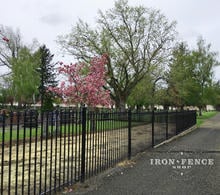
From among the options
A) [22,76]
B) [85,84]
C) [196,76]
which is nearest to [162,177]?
[85,84]

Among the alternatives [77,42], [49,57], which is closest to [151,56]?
[77,42]

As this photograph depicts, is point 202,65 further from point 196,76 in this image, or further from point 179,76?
point 179,76

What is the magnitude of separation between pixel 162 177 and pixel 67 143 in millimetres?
2200

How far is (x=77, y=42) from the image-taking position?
92.0ft

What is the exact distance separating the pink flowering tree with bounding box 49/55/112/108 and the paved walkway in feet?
47.4

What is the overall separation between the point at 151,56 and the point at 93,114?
2232cm

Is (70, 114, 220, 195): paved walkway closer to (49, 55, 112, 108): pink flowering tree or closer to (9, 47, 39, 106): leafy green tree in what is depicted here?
(49, 55, 112, 108): pink flowering tree

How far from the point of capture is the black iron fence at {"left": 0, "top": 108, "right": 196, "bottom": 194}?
4.71 metres

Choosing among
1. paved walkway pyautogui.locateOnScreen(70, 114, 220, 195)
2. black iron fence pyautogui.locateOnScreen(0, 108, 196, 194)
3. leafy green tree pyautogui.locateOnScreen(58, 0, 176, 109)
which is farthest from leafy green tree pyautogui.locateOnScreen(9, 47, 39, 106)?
paved walkway pyautogui.locateOnScreen(70, 114, 220, 195)

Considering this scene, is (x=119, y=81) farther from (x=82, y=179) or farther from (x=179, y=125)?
(x=82, y=179)

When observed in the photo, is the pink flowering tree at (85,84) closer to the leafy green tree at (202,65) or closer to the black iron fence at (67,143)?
the black iron fence at (67,143)

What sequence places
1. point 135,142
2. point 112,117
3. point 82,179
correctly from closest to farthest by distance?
point 82,179
point 112,117
point 135,142

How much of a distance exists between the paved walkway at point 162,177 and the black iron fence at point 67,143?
17.1 inches

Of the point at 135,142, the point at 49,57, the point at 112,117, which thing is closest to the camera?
the point at 112,117
